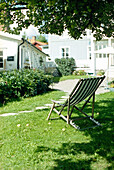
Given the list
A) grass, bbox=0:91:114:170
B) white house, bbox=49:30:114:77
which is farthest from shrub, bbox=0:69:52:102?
white house, bbox=49:30:114:77

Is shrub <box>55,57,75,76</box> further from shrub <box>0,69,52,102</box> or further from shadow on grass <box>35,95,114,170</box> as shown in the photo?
shadow on grass <box>35,95,114,170</box>

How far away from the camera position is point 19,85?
8195 millimetres

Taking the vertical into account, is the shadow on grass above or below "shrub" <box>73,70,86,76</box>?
below

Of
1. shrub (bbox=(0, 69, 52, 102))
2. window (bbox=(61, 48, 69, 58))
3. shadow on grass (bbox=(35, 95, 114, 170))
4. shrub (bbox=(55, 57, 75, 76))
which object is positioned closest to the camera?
shadow on grass (bbox=(35, 95, 114, 170))

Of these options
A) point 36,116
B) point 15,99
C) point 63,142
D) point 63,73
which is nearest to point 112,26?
point 36,116

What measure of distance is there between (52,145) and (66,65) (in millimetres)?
20848

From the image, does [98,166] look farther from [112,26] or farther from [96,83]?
[112,26]

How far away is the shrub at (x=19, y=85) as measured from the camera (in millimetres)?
7730

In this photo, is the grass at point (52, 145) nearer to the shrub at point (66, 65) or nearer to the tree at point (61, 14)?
the tree at point (61, 14)

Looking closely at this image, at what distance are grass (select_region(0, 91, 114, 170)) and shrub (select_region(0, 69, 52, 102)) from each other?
2.84 m

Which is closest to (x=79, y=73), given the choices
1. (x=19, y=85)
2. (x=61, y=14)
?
(x=19, y=85)

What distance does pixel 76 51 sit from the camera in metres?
25.9

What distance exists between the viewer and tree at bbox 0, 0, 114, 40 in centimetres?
409

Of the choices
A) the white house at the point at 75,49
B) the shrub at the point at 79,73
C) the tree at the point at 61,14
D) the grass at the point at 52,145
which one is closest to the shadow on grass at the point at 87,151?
the grass at the point at 52,145
